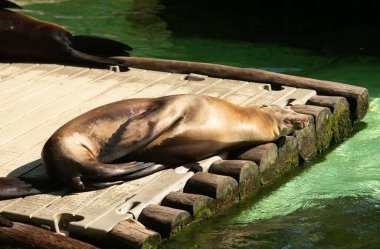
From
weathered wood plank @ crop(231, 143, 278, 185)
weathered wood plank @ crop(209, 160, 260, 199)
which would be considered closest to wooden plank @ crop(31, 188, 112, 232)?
weathered wood plank @ crop(209, 160, 260, 199)

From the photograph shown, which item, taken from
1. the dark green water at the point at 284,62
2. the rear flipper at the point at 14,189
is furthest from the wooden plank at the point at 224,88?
the rear flipper at the point at 14,189

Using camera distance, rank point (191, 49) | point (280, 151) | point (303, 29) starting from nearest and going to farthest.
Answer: point (280, 151)
point (191, 49)
point (303, 29)

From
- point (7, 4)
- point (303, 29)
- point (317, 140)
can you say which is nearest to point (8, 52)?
point (7, 4)

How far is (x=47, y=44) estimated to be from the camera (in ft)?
26.3

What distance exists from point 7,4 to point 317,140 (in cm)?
335

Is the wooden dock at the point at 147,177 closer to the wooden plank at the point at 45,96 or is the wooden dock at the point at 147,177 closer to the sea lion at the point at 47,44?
the wooden plank at the point at 45,96

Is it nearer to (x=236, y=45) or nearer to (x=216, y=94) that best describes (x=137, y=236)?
(x=216, y=94)

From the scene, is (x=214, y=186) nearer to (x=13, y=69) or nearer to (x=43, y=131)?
(x=43, y=131)

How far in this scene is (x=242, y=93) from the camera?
6910 millimetres

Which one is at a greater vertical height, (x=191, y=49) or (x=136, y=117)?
(x=136, y=117)

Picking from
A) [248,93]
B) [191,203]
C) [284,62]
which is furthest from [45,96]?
[284,62]

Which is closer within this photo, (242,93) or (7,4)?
(242,93)

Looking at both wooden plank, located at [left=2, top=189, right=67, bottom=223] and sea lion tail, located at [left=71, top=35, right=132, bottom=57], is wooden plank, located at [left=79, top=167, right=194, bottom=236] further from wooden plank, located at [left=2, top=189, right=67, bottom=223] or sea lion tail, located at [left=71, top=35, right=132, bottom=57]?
A: sea lion tail, located at [left=71, top=35, right=132, bottom=57]

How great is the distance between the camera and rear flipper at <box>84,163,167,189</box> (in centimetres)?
519
